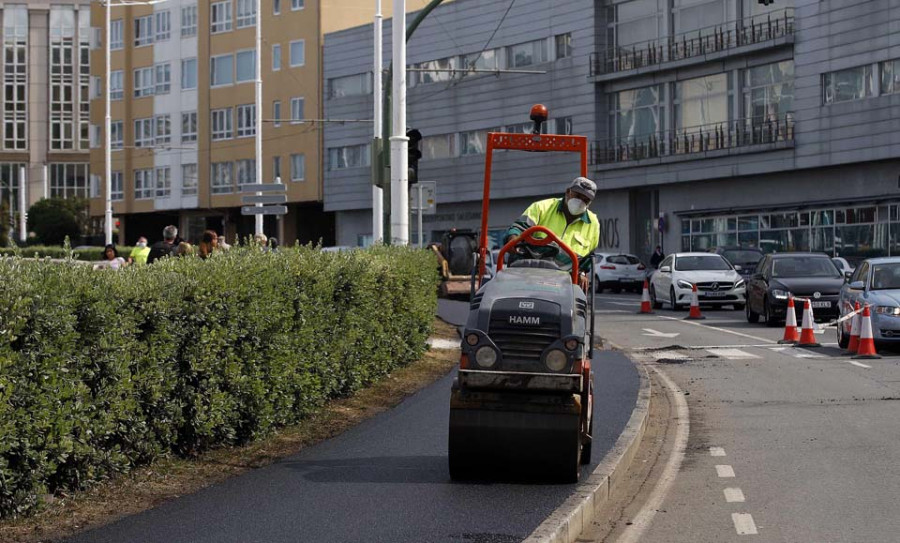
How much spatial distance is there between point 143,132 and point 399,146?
207 feet

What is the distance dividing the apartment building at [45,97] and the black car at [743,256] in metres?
83.3

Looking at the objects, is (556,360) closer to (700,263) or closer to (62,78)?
(700,263)

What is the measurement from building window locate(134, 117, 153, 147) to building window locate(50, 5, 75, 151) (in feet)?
115

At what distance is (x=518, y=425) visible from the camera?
335 inches

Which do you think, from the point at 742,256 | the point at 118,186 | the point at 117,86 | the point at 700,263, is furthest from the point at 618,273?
the point at 117,86

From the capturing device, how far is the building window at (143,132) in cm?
8019

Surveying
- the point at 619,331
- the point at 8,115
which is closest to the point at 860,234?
the point at 619,331

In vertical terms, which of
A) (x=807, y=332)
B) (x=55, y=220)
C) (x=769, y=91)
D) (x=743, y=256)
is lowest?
(x=807, y=332)

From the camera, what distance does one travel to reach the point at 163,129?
79.2 m

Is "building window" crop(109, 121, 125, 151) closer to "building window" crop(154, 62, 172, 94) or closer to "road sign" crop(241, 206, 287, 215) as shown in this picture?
"building window" crop(154, 62, 172, 94)

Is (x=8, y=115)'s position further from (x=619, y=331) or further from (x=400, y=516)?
(x=400, y=516)

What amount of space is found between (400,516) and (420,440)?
3145mm

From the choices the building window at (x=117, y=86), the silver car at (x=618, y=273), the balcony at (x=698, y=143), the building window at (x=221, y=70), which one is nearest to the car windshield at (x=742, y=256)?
the silver car at (x=618, y=273)

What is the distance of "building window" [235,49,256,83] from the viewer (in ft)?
244
